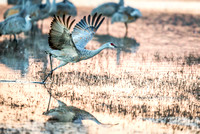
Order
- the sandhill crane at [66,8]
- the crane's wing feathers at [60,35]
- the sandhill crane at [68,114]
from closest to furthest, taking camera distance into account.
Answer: the sandhill crane at [68,114]
the crane's wing feathers at [60,35]
the sandhill crane at [66,8]

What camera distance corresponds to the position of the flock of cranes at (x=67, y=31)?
7938 mm

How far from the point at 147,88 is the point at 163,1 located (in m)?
19.9

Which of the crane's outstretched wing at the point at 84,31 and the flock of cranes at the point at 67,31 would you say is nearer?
the flock of cranes at the point at 67,31

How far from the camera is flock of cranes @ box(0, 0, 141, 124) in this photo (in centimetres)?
794

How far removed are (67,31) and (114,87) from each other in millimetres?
1667

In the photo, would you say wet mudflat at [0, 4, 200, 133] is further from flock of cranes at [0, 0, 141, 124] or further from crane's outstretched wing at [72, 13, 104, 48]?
crane's outstretched wing at [72, 13, 104, 48]

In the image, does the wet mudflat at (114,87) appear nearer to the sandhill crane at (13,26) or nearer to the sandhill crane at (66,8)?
the sandhill crane at (13,26)

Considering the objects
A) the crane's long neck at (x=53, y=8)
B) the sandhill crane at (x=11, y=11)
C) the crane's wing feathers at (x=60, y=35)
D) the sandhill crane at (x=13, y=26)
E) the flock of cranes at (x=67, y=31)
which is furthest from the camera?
the sandhill crane at (x=11, y=11)

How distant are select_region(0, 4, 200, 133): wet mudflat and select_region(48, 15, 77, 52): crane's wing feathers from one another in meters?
0.89

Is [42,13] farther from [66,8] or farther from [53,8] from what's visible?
[66,8]

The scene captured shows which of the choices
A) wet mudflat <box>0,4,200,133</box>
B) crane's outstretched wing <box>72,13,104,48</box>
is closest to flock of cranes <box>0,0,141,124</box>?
→ crane's outstretched wing <box>72,13,104,48</box>

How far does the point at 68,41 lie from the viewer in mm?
8922

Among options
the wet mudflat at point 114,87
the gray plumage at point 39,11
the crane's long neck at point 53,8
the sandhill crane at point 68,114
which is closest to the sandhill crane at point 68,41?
the wet mudflat at point 114,87

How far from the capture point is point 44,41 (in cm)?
1523
